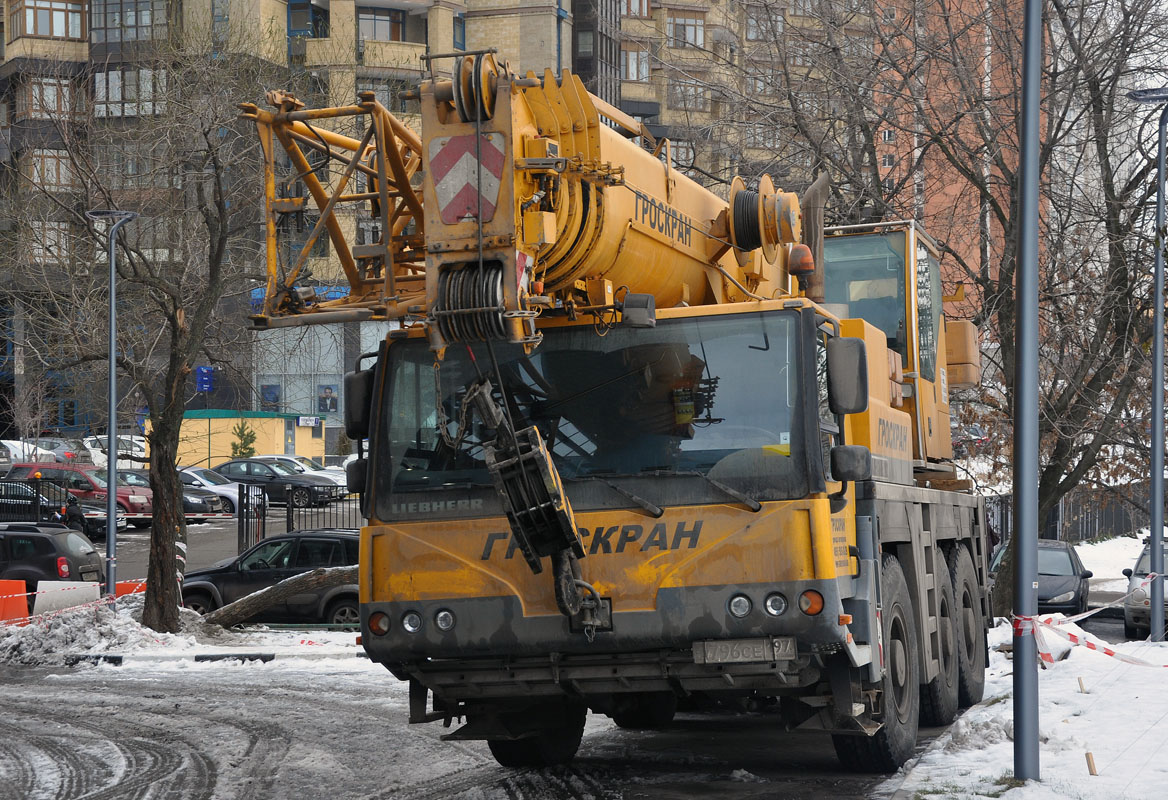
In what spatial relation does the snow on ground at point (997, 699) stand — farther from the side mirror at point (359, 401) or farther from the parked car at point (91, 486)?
the parked car at point (91, 486)

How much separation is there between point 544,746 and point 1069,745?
344 cm

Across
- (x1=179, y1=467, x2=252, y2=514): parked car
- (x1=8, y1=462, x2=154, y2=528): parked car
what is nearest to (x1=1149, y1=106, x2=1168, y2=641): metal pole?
(x1=8, y1=462, x2=154, y2=528): parked car

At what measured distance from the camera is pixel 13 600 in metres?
21.4

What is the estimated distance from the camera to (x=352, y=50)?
29.3 meters

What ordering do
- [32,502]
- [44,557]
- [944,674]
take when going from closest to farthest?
1. [944,674]
2. [44,557]
3. [32,502]

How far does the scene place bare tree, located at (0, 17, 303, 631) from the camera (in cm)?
1912

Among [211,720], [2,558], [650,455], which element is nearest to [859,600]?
[650,455]

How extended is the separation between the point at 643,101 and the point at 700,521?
211 ft

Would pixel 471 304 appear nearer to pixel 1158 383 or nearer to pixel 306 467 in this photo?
pixel 1158 383

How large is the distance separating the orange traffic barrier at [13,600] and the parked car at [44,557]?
2.52 m

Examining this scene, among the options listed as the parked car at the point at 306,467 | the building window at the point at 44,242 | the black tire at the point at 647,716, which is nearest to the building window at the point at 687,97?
the building window at the point at 44,242

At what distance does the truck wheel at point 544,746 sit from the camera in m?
9.58

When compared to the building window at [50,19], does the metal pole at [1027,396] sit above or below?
below

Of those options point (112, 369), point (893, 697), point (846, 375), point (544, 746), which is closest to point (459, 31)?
point (112, 369)
